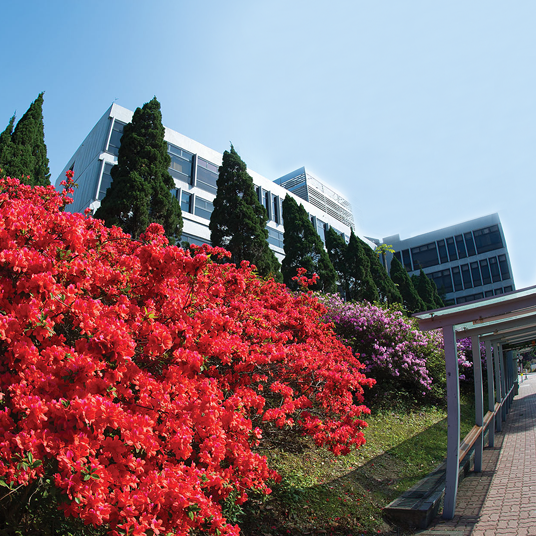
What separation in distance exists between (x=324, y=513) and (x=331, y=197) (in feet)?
129

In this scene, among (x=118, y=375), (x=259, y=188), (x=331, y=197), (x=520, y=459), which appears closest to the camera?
(x=118, y=375)

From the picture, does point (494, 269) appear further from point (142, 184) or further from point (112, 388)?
point (112, 388)

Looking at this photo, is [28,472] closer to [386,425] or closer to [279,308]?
[279,308]

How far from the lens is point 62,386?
231cm

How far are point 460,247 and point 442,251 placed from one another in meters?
2.01

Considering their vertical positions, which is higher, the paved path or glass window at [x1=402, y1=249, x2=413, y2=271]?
glass window at [x1=402, y1=249, x2=413, y2=271]

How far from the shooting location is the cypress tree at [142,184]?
10273 millimetres

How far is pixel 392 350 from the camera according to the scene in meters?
10.4

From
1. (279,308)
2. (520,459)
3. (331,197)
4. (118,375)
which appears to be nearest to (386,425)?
(520,459)

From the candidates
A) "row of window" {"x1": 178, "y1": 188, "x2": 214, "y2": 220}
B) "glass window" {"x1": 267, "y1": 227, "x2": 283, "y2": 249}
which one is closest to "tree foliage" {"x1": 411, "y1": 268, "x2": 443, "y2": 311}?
"glass window" {"x1": 267, "y1": 227, "x2": 283, "y2": 249}

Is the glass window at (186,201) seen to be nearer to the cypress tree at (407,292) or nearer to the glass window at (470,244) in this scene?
the cypress tree at (407,292)

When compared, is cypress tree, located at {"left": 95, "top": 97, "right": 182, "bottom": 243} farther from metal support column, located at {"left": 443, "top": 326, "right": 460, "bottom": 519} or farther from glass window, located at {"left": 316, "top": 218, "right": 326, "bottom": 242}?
glass window, located at {"left": 316, "top": 218, "right": 326, "bottom": 242}

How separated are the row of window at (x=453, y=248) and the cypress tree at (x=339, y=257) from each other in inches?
1038

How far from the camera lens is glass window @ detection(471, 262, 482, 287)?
41.8 m
